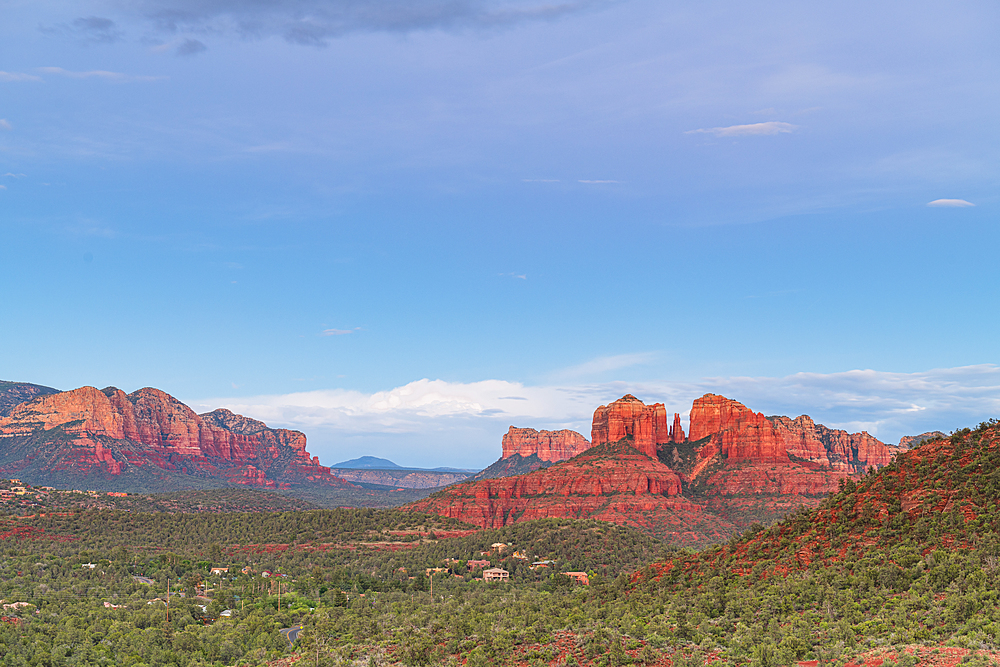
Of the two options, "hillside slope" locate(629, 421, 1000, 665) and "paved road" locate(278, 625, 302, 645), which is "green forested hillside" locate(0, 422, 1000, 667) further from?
"paved road" locate(278, 625, 302, 645)

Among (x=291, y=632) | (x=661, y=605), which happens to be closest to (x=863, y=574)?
(x=661, y=605)

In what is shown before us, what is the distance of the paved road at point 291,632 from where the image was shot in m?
65.6

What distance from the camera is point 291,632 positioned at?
70.9 metres

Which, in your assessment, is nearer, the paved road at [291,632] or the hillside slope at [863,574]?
the hillside slope at [863,574]

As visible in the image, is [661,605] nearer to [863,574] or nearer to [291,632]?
[863,574]

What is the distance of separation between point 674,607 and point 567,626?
19.8 ft

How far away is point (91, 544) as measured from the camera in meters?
126

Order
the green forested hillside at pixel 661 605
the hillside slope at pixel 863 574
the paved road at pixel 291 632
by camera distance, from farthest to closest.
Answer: the paved road at pixel 291 632
the green forested hillside at pixel 661 605
the hillside slope at pixel 863 574

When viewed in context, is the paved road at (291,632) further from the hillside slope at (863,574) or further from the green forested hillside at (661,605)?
the hillside slope at (863,574)

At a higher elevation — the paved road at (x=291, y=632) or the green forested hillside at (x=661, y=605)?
the green forested hillside at (x=661, y=605)

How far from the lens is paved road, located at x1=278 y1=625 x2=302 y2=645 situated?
6556 centimetres

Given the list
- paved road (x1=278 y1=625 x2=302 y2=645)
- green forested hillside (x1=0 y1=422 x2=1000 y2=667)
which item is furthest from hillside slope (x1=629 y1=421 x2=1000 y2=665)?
paved road (x1=278 y1=625 x2=302 y2=645)

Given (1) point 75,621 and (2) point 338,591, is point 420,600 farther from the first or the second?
(1) point 75,621

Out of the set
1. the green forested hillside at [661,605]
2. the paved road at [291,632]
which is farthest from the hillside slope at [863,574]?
the paved road at [291,632]
